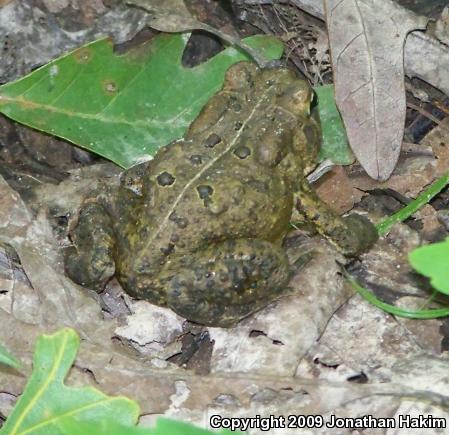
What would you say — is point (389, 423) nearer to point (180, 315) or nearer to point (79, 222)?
point (180, 315)

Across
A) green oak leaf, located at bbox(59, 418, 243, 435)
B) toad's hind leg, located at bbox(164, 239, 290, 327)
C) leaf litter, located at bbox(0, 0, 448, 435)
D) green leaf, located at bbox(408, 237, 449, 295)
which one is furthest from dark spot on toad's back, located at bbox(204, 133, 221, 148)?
green oak leaf, located at bbox(59, 418, 243, 435)

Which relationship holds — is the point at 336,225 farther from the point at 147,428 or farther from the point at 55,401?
the point at 147,428

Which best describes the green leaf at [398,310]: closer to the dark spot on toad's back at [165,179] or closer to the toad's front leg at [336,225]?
the toad's front leg at [336,225]

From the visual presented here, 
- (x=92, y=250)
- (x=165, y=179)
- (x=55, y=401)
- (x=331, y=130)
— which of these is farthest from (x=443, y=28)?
(x=55, y=401)

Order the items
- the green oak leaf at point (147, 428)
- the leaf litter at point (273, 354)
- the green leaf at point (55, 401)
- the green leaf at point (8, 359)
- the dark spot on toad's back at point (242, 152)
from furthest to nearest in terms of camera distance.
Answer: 1. the dark spot on toad's back at point (242, 152)
2. the leaf litter at point (273, 354)
3. the green leaf at point (8, 359)
4. the green leaf at point (55, 401)
5. the green oak leaf at point (147, 428)

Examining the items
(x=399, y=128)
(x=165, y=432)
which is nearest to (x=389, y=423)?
(x=399, y=128)

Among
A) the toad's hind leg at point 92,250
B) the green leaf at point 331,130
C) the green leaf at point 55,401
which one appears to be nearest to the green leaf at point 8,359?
the green leaf at point 55,401
